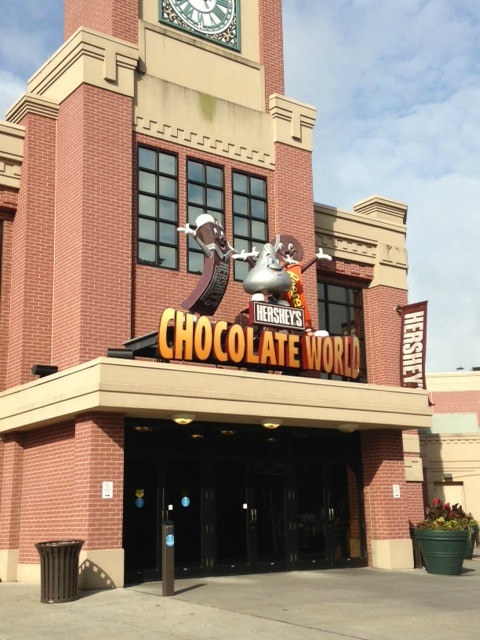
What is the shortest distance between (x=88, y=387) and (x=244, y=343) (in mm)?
3943

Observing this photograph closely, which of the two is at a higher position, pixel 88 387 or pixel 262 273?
pixel 262 273

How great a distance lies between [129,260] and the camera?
763 inches

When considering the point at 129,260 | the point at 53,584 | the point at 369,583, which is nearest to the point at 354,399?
the point at 369,583

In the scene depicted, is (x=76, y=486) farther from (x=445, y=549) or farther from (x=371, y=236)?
(x=371, y=236)

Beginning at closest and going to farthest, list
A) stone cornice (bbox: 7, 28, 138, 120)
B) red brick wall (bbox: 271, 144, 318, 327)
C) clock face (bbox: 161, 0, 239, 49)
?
stone cornice (bbox: 7, 28, 138, 120), red brick wall (bbox: 271, 144, 318, 327), clock face (bbox: 161, 0, 239, 49)

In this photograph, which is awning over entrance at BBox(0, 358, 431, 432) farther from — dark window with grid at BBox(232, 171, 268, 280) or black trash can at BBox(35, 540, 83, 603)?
dark window with grid at BBox(232, 171, 268, 280)

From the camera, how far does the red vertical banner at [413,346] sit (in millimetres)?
23500

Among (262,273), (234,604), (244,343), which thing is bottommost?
(234,604)

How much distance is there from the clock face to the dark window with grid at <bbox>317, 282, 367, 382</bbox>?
7.94 metres

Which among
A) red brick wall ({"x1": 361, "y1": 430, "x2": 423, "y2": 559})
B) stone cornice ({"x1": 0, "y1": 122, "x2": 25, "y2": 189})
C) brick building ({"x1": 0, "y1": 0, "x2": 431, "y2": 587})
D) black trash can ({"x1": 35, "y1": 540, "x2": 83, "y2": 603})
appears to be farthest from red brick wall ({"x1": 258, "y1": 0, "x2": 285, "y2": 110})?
black trash can ({"x1": 35, "y1": 540, "x2": 83, "y2": 603})

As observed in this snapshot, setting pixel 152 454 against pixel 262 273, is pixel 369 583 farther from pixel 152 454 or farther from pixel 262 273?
pixel 262 273

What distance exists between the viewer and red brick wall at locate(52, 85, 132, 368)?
18.5m

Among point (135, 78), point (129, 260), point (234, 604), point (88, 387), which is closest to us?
point (234, 604)

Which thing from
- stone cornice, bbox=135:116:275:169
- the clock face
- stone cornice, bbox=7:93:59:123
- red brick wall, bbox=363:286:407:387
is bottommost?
red brick wall, bbox=363:286:407:387
